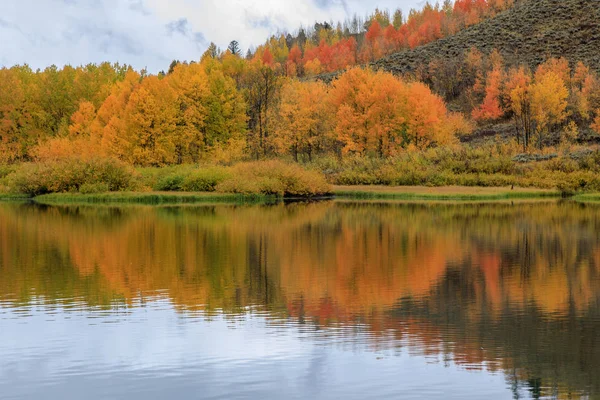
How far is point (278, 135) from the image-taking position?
62.4 metres

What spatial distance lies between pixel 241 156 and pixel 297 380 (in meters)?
52.2

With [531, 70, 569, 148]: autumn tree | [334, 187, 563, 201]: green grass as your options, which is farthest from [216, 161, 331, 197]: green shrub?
[531, 70, 569, 148]: autumn tree

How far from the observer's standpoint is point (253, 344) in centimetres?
1142

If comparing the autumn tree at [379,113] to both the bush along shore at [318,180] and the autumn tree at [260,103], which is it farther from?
the autumn tree at [260,103]

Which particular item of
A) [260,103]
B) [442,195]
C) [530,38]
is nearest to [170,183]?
[260,103]

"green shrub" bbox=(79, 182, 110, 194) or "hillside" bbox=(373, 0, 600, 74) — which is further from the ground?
"hillside" bbox=(373, 0, 600, 74)

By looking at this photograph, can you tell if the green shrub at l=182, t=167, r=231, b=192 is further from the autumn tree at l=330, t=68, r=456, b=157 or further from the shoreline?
the autumn tree at l=330, t=68, r=456, b=157

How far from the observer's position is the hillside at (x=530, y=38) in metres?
106

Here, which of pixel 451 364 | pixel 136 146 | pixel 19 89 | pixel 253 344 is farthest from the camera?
pixel 19 89

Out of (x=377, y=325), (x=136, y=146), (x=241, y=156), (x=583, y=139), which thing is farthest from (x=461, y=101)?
(x=377, y=325)

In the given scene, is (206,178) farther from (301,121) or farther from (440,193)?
(440,193)

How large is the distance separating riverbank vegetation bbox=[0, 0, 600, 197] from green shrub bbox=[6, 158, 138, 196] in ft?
0.27

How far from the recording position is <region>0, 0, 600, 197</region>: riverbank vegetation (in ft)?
170

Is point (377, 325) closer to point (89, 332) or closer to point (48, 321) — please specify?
point (89, 332)
